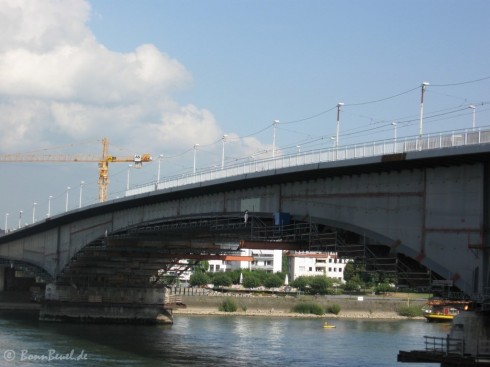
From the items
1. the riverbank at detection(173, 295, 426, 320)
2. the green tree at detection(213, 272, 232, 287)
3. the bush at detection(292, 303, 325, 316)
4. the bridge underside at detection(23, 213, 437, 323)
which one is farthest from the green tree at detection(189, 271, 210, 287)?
the bridge underside at detection(23, 213, 437, 323)

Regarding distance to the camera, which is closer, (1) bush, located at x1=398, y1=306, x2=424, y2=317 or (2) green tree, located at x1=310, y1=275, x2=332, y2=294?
(1) bush, located at x1=398, y1=306, x2=424, y2=317

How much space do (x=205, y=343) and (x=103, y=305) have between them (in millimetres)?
26795

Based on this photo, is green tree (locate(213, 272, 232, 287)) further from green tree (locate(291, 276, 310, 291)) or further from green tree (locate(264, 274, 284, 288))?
green tree (locate(291, 276, 310, 291))

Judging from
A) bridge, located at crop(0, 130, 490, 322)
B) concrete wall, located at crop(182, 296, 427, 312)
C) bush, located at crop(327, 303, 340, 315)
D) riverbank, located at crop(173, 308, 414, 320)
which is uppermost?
bridge, located at crop(0, 130, 490, 322)

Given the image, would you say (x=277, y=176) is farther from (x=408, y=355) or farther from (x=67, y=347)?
(x=67, y=347)

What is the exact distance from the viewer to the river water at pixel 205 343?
67312mm

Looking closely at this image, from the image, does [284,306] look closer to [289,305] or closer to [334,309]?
[289,305]

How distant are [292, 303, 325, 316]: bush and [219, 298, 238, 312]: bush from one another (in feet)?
32.8

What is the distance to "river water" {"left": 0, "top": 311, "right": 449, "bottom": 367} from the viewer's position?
6731 centimetres

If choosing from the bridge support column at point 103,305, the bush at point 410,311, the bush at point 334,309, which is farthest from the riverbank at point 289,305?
the bridge support column at point 103,305

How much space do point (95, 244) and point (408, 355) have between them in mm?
59628

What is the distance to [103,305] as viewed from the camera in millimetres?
106812

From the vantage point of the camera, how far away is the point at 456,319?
3988 centimetres

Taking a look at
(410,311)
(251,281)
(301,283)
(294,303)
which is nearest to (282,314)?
(294,303)
